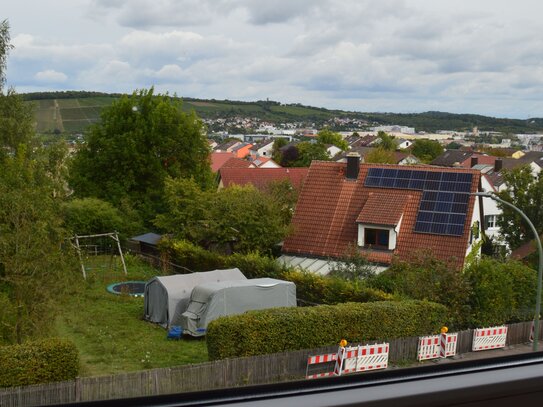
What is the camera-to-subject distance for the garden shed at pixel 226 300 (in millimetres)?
13984

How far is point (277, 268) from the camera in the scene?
16.9m

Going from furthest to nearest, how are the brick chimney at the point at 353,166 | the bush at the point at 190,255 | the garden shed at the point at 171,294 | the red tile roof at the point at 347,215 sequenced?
1. the brick chimney at the point at 353,166
2. the bush at the point at 190,255
3. the red tile roof at the point at 347,215
4. the garden shed at the point at 171,294

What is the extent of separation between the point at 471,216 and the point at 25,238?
12.1 m

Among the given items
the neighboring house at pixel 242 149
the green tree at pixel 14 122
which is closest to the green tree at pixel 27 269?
the green tree at pixel 14 122

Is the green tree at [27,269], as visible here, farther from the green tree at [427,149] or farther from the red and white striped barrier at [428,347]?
the green tree at [427,149]

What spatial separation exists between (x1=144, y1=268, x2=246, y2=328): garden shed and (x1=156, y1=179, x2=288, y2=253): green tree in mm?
3672

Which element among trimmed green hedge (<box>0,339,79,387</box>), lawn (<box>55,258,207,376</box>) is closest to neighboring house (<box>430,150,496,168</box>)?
lawn (<box>55,258,207,376</box>)

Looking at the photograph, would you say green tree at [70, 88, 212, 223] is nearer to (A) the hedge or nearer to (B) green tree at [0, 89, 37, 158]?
(B) green tree at [0, 89, 37, 158]

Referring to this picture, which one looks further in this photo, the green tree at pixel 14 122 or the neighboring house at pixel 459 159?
the neighboring house at pixel 459 159

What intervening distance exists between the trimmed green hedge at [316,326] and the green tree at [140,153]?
47.4ft

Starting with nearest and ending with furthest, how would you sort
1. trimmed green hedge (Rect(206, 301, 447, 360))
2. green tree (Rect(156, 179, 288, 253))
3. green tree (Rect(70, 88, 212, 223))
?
trimmed green hedge (Rect(206, 301, 447, 360)) < green tree (Rect(156, 179, 288, 253)) < green tree (Rect(70, 88, 212, 223))

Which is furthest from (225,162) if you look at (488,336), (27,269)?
(27,269)

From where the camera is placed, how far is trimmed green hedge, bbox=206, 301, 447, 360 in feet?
37.7

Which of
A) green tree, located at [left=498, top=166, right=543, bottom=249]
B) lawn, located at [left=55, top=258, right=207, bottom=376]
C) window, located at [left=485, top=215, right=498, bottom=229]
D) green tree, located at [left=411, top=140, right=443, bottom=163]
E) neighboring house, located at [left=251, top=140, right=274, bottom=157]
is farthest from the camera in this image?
neighboring house, located at [left=251, top=140, right=274, bottom=157]
